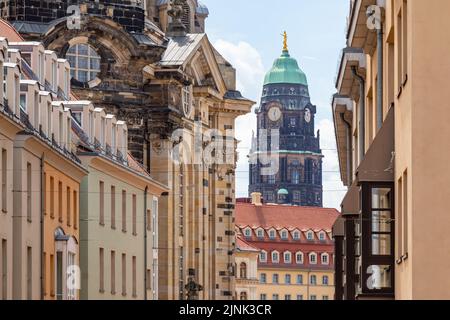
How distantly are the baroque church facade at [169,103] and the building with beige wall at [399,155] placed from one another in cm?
5255

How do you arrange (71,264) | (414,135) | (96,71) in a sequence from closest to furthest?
(414,135), (71,264), (96,71)

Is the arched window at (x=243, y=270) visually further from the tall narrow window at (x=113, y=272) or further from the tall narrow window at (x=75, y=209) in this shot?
the tall narrow window at (x=75, y=209)

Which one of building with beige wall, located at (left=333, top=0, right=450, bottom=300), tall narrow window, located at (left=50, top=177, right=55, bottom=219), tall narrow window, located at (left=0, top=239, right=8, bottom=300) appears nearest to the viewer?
building with beige wall, located at (left=333, top=0, right=450, bottom=300)

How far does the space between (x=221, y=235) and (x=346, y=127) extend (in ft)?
219

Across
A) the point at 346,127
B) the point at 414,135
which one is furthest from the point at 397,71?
the point at 346,127

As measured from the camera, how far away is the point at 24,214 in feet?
172

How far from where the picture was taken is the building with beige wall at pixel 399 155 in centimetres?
2766

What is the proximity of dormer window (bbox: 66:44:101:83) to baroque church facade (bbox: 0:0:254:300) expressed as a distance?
4cm

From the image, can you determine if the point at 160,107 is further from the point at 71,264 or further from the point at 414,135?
the point at 414,135

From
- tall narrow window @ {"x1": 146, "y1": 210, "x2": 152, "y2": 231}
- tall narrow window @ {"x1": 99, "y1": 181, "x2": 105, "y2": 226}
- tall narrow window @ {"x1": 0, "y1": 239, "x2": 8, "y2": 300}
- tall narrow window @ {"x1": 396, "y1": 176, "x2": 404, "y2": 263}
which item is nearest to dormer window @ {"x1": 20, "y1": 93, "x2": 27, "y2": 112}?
A: tall narrow window @ {"x1": 0, "y1": 239, "x2": 8, "y2": 300}

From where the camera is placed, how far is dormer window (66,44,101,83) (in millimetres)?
97625

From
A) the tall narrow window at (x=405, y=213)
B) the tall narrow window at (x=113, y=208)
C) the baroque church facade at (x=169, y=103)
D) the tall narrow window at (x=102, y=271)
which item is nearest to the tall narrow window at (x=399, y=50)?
the tall narrow window at (x=405, y=213)

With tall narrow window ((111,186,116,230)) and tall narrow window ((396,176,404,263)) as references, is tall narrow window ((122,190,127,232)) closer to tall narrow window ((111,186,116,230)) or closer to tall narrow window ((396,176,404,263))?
tall narrow window ((111,186,116,230))

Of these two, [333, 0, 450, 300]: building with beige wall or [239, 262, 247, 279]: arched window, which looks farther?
[239, 262, 247, 279]: arched window
